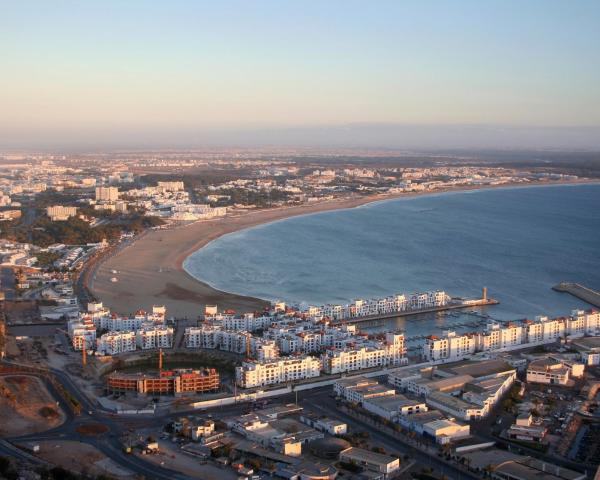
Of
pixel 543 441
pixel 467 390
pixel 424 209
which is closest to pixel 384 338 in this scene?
pixel 467 390

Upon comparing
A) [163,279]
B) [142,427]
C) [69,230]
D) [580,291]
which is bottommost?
[142,427]

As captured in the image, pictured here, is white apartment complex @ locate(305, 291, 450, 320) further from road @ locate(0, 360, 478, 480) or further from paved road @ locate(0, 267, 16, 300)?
paved road @ locate(0, 267, 16, 300)

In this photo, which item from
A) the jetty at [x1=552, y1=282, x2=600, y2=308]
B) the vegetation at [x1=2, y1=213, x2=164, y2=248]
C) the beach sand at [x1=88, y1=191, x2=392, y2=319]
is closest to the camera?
the beach sand at [x1=88, y1=191, x2=392, y2=319]

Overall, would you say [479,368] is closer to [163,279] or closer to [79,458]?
[79,458]

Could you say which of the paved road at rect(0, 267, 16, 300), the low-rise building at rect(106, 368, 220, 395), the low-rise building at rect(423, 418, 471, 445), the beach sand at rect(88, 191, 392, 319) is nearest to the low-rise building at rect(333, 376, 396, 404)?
the low-rise building at rect(423, 418, 471, 445)

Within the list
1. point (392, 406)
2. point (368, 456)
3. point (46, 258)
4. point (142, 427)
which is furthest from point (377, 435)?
point (46, 258)
